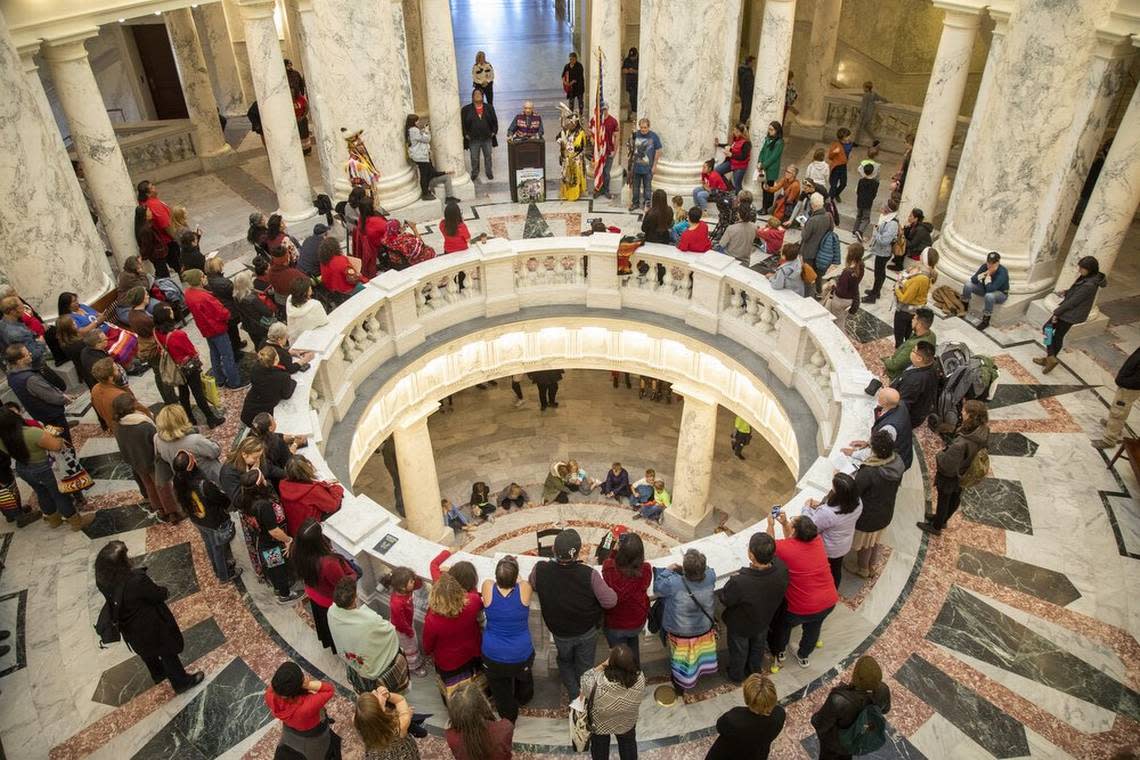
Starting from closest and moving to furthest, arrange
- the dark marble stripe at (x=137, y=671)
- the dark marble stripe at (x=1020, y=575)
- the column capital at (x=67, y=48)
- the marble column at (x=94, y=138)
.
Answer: the dark marble stripe at (x=137, y=671) → the dark marble stripe at (x=1020, y=575) → the column capital at (x=67, y=48) → the marble column at (x=94, y=138)

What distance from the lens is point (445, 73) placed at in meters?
13.8

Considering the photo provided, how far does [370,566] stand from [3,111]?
6.80 metres

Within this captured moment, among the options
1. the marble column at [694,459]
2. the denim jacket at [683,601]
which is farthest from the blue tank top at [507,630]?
the marble column at [694,459]

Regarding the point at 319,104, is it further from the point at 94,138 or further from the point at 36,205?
the point at 36,205

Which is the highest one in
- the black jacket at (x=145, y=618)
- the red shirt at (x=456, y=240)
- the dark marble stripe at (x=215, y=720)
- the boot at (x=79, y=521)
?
the red shirt at (x=456, y=240)

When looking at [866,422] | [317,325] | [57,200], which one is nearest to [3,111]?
[57,200]

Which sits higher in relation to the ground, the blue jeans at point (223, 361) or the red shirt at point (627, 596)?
the red shirt at point (627, 596)

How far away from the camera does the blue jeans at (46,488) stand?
7410 millimetres

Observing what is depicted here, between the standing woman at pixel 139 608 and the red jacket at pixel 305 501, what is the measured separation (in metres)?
1.07

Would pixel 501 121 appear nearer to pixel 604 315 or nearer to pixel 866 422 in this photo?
pixel 604 315

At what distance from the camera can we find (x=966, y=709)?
622 cm

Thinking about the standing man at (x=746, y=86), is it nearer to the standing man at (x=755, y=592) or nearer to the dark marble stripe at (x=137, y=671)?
the standing man at (x=755, y=592)

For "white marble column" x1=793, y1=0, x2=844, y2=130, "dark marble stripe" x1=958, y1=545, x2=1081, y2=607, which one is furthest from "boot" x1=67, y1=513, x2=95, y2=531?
"white marble column" x1=793, y1=0, x2=844, y2=130

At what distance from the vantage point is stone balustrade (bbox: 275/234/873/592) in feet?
29.8
